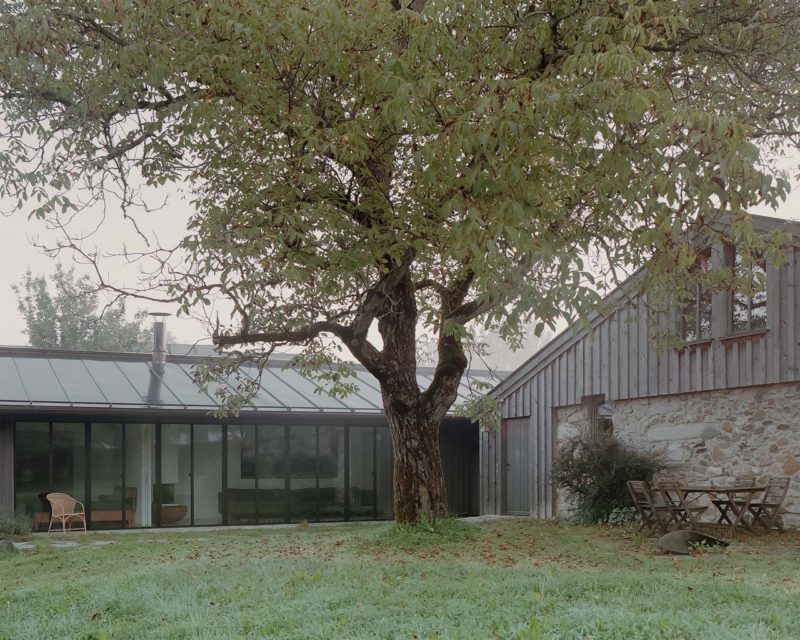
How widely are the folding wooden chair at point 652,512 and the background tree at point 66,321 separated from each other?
24898 millimetres

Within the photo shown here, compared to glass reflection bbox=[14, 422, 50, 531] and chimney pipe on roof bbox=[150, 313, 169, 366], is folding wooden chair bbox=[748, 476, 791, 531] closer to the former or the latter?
glass reflection bbox=[14, 422, 50, 531]

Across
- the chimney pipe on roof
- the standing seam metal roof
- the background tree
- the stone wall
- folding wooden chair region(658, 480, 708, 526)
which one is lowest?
folding wooden chair region(658, 480, 708, 526)

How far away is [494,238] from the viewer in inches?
254

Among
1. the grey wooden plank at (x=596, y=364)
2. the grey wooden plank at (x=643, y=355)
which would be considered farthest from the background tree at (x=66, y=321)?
the grey wooden plank at (x=643, y=355)

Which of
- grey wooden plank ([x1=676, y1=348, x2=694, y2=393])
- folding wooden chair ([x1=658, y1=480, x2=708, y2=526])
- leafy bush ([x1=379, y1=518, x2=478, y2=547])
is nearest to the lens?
leafy bush ([x1=379, y1=518, x2=478, y2=547])

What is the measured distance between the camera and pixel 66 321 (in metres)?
34.1

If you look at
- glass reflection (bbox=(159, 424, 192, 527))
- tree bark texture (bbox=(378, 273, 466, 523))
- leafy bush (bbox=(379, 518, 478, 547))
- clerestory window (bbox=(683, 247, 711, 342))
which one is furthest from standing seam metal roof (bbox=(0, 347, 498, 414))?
leafy bush (bbox=(379, 518, 478, 547))

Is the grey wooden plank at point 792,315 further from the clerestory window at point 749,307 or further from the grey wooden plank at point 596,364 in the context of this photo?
the grey wooden plank at point 596,364

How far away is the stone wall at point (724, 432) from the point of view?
484 inches

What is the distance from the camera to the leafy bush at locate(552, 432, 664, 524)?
46.7 feet

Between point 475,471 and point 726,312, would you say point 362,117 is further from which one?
point 475,471

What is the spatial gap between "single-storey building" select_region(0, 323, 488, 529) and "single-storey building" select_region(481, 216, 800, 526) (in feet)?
9.88

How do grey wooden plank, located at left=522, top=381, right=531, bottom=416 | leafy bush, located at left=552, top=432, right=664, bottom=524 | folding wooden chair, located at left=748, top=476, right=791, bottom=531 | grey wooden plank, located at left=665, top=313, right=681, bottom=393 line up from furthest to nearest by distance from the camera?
grey wooden plank, located at left=522, top=381, right=531, bottom=416
leafy bush, located at left=552, top=432, right=664, bottom=524
grey wooden plank, located at left=665, top=313, right=681, bottom=393
folding wooden chair, located at left=748, top=476, right=791, bottom=531

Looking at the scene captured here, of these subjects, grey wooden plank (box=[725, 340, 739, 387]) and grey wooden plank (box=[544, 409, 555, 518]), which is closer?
grey wooden plank (box=[725, 340, 739, 387])
